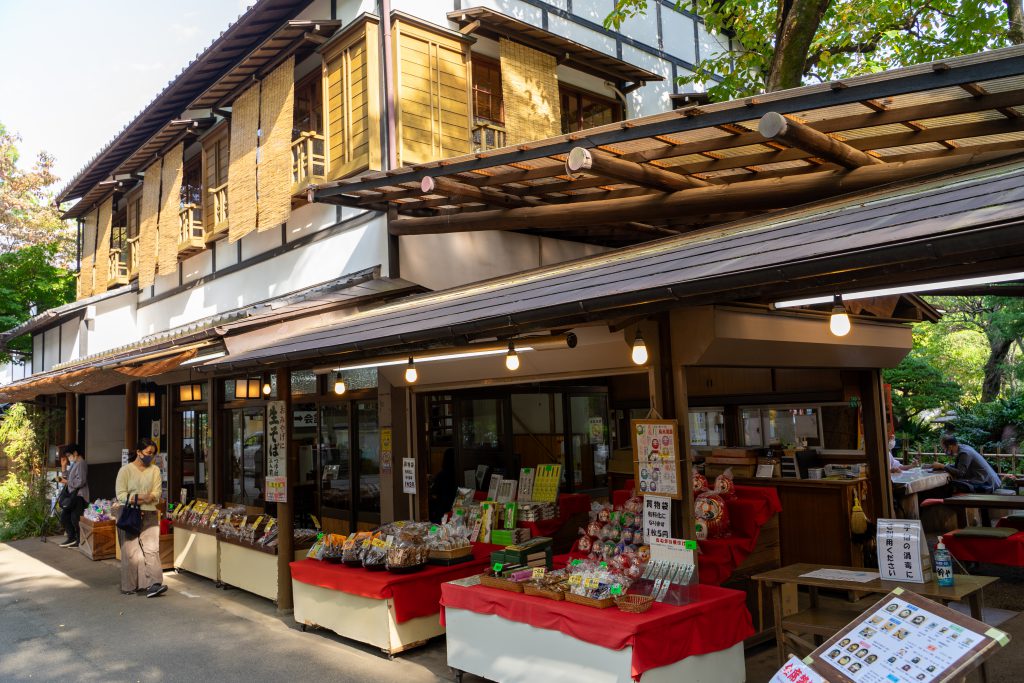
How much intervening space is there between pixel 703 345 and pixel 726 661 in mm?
2267

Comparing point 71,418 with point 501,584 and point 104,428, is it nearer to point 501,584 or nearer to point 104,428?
point 104,428

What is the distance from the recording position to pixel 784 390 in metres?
9.36

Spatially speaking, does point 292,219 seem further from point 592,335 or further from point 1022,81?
point 1022,81

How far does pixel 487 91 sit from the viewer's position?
11.6m

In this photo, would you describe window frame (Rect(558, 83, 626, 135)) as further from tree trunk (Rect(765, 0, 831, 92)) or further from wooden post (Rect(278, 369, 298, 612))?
wooden post (Rect(278, 369, 298, 612))

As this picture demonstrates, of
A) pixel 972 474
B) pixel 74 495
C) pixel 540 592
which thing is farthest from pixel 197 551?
pixel 972 474

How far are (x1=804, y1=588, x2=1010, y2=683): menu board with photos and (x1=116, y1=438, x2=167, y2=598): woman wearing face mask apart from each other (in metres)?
8.80

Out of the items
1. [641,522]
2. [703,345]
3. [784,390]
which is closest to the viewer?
[703,345]

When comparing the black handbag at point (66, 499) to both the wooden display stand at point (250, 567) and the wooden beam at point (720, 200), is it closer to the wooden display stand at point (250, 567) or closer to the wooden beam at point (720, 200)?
the wooden display stand at point (250, 567)

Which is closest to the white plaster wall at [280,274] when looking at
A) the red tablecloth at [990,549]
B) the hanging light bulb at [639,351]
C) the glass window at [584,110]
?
the glass window at [584,110]

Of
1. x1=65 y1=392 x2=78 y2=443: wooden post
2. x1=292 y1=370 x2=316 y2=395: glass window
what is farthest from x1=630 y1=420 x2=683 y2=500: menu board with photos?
x1=65 y1=392 x2=78 y2=443: wooden post

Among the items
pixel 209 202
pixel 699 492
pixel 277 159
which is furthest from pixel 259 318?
pixel 699 492

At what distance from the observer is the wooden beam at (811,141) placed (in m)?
4.86

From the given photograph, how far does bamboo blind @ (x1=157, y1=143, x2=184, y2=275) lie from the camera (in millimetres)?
14875
